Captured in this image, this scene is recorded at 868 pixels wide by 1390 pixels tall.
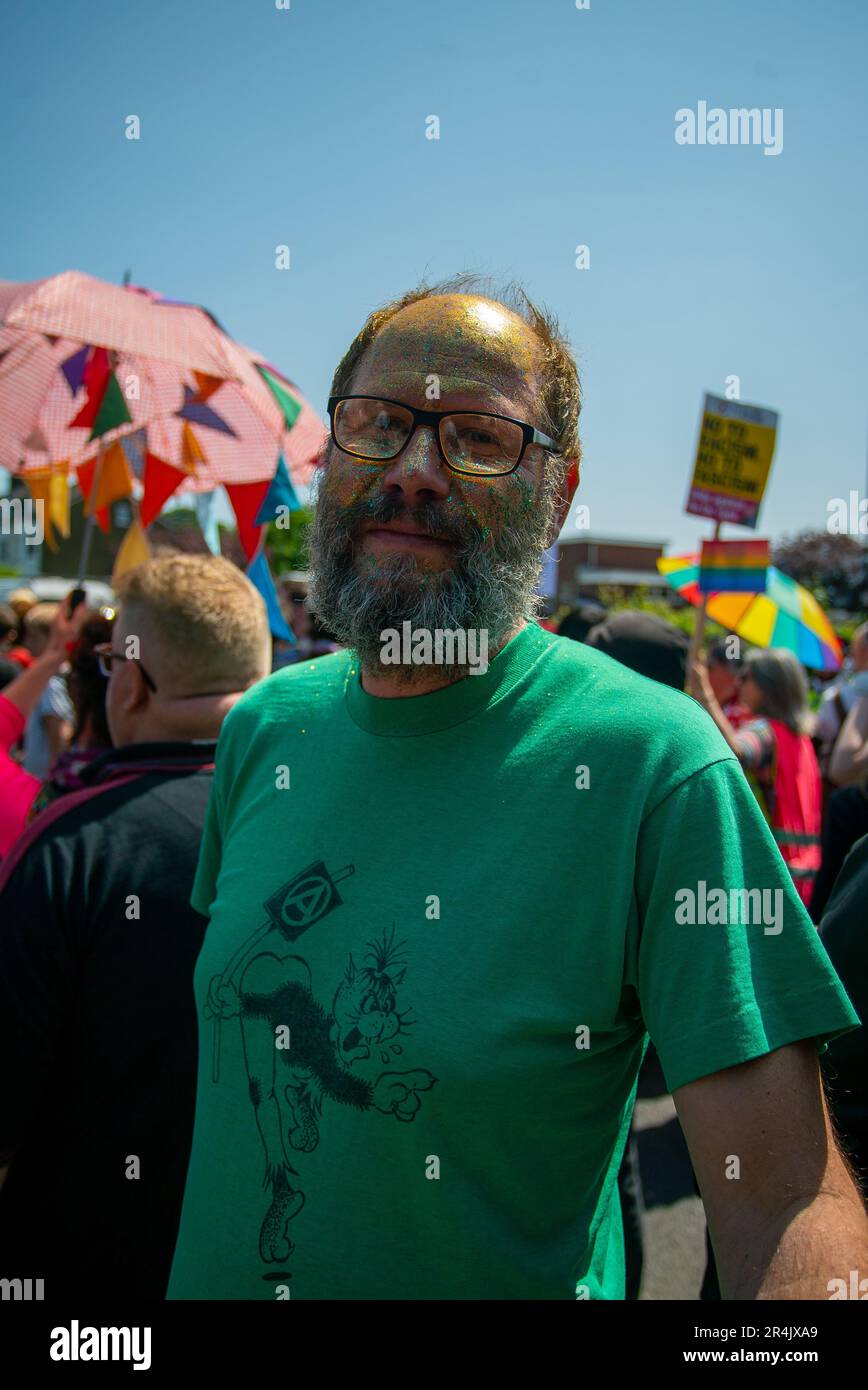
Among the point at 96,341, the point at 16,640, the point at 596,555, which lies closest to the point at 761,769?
the point at 96,341

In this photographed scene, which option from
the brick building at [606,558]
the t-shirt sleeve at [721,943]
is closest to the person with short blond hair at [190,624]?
the t-shirt sleeve at [721,943]

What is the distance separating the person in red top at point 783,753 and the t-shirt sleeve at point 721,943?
10.8 feet

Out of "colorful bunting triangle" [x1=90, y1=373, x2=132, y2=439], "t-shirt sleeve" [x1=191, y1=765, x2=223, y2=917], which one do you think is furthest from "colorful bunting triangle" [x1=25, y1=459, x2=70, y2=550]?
"t-shirt sleeve" [x1=191, y1=765, x2=223, y2=917]

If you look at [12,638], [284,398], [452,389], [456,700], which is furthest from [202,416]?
[456,700]

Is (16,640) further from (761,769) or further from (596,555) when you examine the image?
(596,555)

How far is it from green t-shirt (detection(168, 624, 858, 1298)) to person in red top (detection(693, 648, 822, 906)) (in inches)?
127

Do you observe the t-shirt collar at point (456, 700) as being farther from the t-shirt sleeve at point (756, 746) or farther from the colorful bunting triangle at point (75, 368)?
the colorful bunting triangle at point (75, 368)

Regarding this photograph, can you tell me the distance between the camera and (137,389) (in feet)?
16.4

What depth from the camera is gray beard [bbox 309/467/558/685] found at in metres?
1.43

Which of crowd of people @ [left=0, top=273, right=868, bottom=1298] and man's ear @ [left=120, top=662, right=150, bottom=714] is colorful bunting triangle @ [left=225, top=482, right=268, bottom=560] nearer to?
man's ear @ [left=120, top=662, right=150, bottom=714]

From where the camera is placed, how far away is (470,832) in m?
1.28

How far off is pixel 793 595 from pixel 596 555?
46472 millimetres

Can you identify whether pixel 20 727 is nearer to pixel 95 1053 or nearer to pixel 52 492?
pixel 95 1053

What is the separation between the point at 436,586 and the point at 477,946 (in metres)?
0.51
